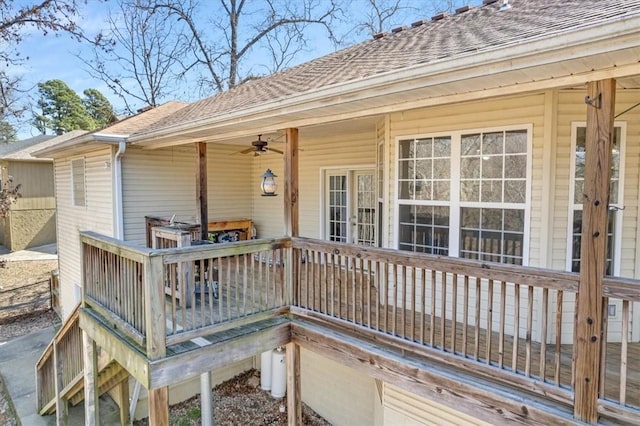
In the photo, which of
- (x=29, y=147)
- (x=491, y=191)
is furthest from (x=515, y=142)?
(x=29, y=147)

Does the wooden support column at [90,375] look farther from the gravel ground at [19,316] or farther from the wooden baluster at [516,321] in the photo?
the wooden baluster at [516,321]

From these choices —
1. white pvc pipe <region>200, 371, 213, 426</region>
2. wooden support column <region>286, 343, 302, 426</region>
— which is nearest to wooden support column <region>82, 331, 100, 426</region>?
white pvc pipe <region>200, 371, 213, 426</region>

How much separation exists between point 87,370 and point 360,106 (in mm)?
5024

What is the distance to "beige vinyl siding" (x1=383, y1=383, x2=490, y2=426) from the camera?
4.00 meters

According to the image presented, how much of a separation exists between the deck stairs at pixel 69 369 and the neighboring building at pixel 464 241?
4.63 ft

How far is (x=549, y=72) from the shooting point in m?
2.63

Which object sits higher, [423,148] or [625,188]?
[423,148]

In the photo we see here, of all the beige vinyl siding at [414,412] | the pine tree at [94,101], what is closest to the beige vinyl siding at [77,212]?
the beige vinyl siding at [414,412]

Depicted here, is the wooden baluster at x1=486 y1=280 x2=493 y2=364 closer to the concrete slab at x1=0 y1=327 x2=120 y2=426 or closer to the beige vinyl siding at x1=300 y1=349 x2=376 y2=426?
the beige vinyl siding at x1=300 y1=349 x2=376 y2=426

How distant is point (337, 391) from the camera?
6734 millimetres

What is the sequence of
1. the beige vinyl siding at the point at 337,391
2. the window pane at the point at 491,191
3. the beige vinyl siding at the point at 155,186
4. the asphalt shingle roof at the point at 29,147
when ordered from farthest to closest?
the asphalt shingle roof at the point at 29,147, the beige vinyl siding at the point at 155,186, the beige vinyl siding at the point at 337,391, the window pane at the point at 491,191

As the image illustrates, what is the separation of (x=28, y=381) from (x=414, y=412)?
8.19 metres

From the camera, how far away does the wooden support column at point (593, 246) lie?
246 centimetres

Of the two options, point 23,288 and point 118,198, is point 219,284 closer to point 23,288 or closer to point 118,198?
point 118,198
